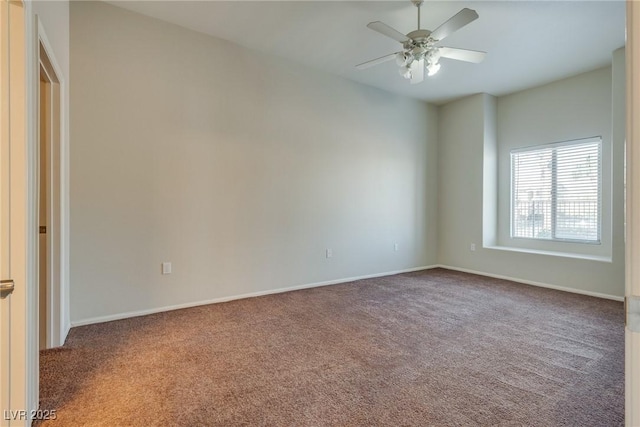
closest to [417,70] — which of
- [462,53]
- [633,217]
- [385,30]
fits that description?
[462,53]

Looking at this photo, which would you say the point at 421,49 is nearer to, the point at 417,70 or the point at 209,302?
the point at 417,70

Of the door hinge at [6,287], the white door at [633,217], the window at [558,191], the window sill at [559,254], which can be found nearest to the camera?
the white door at [633,217]

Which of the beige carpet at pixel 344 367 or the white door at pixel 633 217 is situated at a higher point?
the white door at pixel 633 217

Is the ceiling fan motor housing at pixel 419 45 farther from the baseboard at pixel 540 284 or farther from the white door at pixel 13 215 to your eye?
the baseboard at pixel 540 284

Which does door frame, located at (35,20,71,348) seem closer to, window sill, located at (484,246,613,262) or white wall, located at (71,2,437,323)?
white wall, located at (71,2,437,323)

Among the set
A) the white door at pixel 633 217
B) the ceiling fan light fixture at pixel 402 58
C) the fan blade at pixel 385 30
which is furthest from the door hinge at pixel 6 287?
the ceiling fan light fixture at pixel 402 58

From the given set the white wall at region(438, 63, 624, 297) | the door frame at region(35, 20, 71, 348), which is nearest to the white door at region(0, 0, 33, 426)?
the door frame at region(35, 20, 71, 348)

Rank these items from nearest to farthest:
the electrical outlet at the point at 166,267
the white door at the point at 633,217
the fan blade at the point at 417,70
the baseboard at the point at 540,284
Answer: the white door at the point at 633,217
the fan blade at the point at 417,70
the electrical outlet at the point at 166,267
the baseboard at the point at 540,284

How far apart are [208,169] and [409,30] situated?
2.60 m

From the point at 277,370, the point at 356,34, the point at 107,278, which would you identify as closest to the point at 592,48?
the point at 356,34

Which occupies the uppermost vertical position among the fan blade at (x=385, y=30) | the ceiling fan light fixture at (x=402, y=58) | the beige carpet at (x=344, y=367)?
the fan blade at (x=385, y=30)

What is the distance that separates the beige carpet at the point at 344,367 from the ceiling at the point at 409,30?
2.93 meters

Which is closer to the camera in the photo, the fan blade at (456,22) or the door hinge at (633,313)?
the door hinge at (633,313)

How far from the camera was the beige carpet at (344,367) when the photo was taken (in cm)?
168
